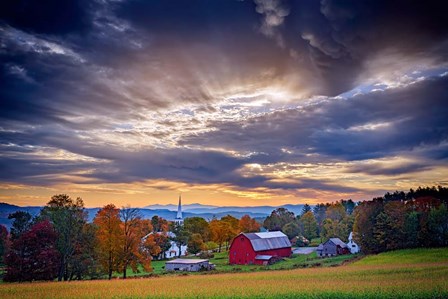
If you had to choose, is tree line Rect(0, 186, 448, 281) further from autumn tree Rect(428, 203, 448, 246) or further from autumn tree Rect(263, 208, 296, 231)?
autumn tree Rect(263, 208, 296, 231)

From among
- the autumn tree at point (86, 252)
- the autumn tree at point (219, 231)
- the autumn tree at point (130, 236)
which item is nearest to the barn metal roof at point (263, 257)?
the autumn tree at point (219, 231)

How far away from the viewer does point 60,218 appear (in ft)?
137

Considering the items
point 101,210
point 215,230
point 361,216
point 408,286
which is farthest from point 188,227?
point 408,286

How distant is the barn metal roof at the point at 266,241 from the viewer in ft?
251

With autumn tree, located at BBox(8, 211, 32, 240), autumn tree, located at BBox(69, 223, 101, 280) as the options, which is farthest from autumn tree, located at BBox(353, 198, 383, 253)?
autumn tree, located at BBox(8, 211, 32, 240)

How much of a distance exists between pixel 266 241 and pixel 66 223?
48477 mm

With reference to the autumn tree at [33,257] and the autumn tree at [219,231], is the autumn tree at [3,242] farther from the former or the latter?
the autumn tree at [219,231]

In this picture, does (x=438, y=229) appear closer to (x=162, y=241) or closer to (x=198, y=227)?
(x=162, y=241)

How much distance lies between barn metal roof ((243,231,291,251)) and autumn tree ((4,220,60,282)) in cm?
4400

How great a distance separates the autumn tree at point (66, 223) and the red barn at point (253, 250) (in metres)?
40.0

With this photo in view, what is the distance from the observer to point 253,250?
2940 inches

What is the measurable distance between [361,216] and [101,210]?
50169 millimetres

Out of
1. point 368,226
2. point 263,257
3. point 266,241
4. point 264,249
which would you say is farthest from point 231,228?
point 368,226

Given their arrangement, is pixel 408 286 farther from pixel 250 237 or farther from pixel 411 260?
pixel 250 237
